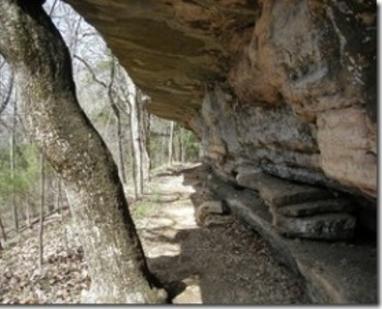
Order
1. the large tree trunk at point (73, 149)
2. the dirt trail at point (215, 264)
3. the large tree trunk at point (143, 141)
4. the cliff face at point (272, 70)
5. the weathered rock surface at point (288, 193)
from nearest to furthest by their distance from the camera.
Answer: the cliff face at point (272, 70)
the large tree trunk at point (73, 149)
the dirt trail at point (215, 264)
the weathered rock surface at point (288, 193)
the large tree trunk at point (143, 141)

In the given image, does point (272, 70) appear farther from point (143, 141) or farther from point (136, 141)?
point (143, 141)

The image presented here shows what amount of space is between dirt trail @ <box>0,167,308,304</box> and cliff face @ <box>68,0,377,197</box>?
4.59 ft

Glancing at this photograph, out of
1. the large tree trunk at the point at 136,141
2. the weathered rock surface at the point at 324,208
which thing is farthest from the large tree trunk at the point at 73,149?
the large tree trunk at the point at 136,141

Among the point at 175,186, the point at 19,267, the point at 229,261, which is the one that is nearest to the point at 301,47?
the point at 229,261

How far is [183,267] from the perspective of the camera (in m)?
6.54

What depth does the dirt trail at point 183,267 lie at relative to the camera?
5.49 meters

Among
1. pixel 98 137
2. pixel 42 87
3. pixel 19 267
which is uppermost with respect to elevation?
pixel 42 87

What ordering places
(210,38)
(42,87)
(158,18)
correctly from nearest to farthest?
(42,87) < (158,18) < (210,38)

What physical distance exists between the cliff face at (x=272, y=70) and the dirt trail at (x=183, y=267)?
55.1 inches

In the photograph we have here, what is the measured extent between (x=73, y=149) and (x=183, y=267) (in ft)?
8.76

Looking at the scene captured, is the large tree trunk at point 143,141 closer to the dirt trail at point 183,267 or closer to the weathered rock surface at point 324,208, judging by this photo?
the dirt trail at point 183,267

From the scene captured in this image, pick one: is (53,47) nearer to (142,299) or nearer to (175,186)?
(142,299)

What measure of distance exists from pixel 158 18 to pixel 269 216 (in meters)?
3.63

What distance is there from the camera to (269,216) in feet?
24.5
